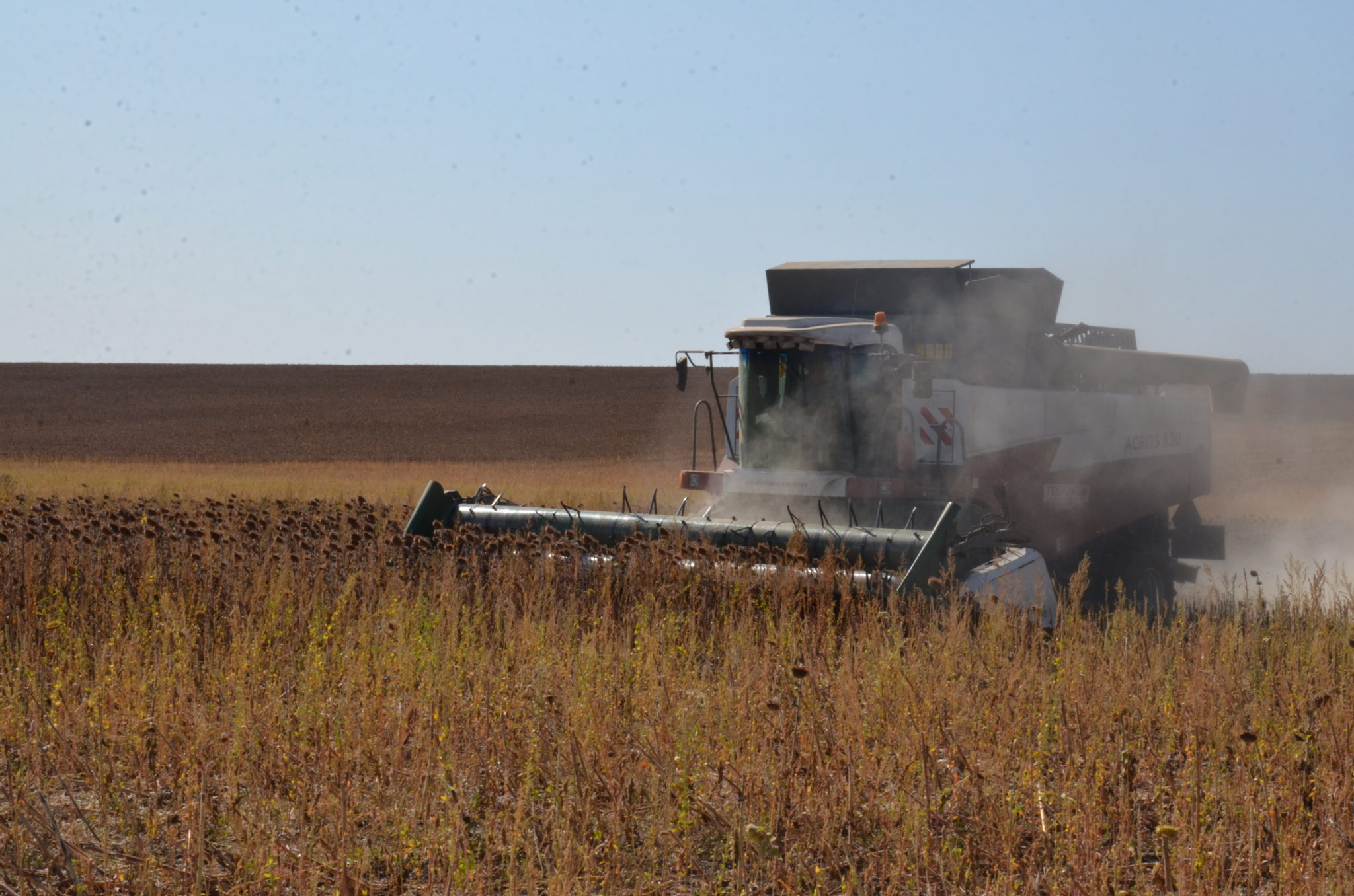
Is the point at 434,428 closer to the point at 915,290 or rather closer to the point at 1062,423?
the point at 915,290

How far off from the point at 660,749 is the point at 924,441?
5.36 metres

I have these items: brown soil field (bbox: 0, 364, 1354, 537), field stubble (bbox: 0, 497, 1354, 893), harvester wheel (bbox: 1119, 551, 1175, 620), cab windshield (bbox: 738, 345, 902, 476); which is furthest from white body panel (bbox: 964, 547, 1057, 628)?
brown soil field (bbox: 0, 364, 1354, 537)

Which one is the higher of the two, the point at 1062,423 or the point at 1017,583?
the point at 1062,423

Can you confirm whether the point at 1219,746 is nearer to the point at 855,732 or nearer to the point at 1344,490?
the point at 855,732

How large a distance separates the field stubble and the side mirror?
2.23 m

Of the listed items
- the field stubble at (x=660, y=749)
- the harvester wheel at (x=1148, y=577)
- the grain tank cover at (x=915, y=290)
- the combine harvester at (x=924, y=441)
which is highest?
the grain tank cover at (x=915, y=290)

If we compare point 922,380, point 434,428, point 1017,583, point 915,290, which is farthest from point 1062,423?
point 434,428

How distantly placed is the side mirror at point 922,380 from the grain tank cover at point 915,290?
178cm

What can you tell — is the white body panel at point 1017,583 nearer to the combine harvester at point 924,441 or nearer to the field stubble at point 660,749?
the combine harvester at point 924,441

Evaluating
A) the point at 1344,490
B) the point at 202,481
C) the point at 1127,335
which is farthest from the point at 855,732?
the point at 1344,490

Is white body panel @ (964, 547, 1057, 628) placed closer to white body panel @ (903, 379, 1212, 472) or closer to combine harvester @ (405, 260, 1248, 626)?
combine harvester @ (405, 260, 1248, 626)

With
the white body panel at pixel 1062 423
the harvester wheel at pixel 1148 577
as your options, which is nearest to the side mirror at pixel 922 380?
the white body panel at pixel 1062 423

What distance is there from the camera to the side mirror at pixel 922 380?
824cm

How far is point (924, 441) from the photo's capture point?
29.2ft
